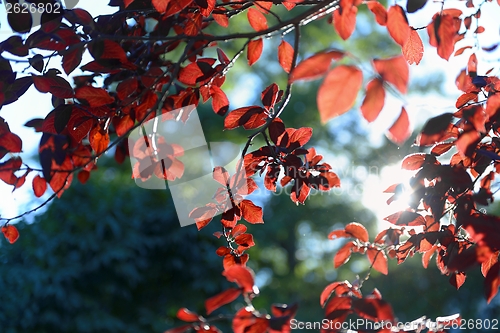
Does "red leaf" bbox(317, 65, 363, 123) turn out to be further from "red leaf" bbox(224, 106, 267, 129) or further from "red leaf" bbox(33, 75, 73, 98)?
"red leaf" bbox(33, 75, 73, 98)

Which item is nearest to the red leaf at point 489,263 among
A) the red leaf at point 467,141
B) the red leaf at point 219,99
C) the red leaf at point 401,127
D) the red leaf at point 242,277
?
the red leaf at point 467,141

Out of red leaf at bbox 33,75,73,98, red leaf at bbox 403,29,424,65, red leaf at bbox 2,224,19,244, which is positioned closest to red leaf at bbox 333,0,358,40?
red leaf at bbox 403,29,424,65

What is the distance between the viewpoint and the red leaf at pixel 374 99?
0.60 meters

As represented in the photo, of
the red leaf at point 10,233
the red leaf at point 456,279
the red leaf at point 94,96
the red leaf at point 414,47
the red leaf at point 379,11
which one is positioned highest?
the red leaf at point 379,11

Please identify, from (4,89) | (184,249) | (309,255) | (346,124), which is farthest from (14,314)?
(346,124)

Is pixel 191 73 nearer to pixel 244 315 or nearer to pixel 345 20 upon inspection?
pixel 345 20

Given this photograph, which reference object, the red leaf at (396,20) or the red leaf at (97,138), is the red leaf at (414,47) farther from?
the red leaf at (97,138)

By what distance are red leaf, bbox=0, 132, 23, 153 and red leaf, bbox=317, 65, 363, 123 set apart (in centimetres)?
72

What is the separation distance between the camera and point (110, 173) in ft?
23.7

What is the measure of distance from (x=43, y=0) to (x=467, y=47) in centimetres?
135

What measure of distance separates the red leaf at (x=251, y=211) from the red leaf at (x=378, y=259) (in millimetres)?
310

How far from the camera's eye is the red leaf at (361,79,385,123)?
60 cm

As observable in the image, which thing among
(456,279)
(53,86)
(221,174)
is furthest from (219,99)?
(456,279)

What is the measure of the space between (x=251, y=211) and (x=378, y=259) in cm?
36
